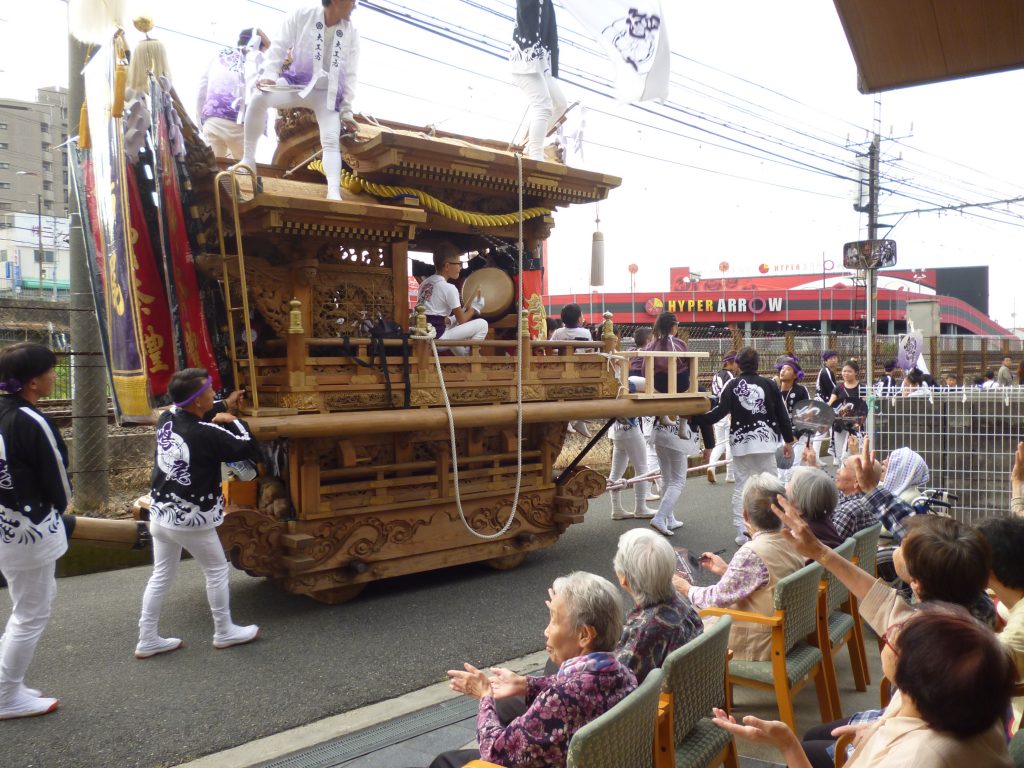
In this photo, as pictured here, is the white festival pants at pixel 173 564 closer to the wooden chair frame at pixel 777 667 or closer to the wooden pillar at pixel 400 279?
the wooden pillar at pixel 400 279

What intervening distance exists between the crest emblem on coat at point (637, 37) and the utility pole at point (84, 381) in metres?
4.86

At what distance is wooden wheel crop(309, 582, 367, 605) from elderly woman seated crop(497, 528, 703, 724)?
11.3 feet

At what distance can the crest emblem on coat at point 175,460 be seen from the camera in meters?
4.71

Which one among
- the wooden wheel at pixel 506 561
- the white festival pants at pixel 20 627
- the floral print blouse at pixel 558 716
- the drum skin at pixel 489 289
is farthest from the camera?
the drum skin at pixel 489 289

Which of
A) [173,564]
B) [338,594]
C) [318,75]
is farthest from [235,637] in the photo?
[318,75]

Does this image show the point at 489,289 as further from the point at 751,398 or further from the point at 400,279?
the point at 751,398

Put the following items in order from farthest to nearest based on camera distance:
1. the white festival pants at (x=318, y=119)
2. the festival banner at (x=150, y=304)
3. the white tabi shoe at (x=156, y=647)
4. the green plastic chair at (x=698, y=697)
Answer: the white festival pants at (x=318, y=119), the festival banner at (x=150, y=304), the white tabi shoe at (x=156, y=647), the green plastic chair at (x=698, y=697)

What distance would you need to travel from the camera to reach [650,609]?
3.00 m

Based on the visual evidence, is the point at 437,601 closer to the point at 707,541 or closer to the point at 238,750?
the point at 238,750

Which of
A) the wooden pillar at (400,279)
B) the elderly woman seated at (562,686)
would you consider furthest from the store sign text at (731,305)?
the elderly woman seated at (562,686)

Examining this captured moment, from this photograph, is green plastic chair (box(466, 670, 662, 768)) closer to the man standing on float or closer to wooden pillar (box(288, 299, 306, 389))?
wooden pillar (box(288, 299, 306, 389))

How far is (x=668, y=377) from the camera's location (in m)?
8.09

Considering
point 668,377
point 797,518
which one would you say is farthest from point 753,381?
point 797,518

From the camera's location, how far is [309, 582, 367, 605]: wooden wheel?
19.7ft
